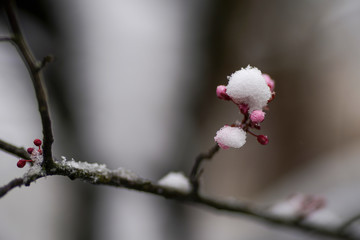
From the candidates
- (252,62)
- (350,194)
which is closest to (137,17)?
(252,62)

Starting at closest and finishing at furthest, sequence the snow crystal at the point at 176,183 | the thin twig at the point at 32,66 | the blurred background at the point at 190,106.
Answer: the thin twig at the point at 32,66
the snow crystal at the point at 176,183
the blurred background at the point at 190,106

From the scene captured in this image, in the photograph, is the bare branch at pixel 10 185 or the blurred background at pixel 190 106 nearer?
the bare branch at pixel 10 185

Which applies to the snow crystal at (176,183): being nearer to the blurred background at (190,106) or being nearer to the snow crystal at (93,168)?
the snow crystal at (93,168)

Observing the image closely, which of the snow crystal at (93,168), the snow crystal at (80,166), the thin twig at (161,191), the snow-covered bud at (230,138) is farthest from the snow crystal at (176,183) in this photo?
the snow-covered bud at (230,138)

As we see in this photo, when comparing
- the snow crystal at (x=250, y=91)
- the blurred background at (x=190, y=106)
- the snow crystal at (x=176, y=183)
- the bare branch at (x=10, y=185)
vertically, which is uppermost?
the blurred background at (x=190, y=106)

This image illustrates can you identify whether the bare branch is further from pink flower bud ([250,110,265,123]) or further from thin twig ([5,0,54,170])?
pink flower bud ([250,110,265,123])

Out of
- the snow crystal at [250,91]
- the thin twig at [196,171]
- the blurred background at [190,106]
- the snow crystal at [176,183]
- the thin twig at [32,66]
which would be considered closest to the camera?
the thin twig at [32,66]

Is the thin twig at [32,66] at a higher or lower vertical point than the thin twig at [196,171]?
lower

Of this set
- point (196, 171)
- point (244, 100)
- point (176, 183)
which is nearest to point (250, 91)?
point (244, 100)
